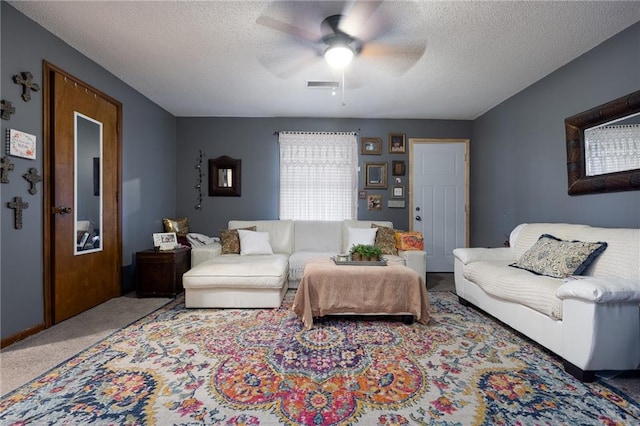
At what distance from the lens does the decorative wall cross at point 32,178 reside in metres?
2.38

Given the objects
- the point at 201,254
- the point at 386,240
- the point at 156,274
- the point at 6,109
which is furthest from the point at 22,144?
the point at 386,240

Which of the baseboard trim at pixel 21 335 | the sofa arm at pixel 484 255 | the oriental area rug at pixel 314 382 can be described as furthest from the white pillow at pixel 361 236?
the baseboard trim at pixel 21 335

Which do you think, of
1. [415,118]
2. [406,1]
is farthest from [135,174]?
[415,118]

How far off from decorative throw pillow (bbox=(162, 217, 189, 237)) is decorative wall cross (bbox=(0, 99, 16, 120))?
87.5 inches

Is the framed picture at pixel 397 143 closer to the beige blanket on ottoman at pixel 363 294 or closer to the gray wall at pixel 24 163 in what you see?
the beige blanket on ottoman at pixel 363 294

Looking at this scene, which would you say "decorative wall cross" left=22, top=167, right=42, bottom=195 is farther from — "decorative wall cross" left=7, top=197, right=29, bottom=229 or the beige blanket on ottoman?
the beige blanket on ottoman

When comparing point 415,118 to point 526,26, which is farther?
point 415,118

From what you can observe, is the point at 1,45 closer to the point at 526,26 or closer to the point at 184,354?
the point at 184,354

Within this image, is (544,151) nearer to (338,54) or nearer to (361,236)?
(361,236)

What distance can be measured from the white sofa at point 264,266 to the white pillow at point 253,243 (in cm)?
12

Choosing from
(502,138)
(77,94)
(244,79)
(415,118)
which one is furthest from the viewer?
(415,118)

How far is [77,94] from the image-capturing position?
9.49 feet

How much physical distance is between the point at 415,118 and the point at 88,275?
16.0 ft

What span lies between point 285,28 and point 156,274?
2960 mm
